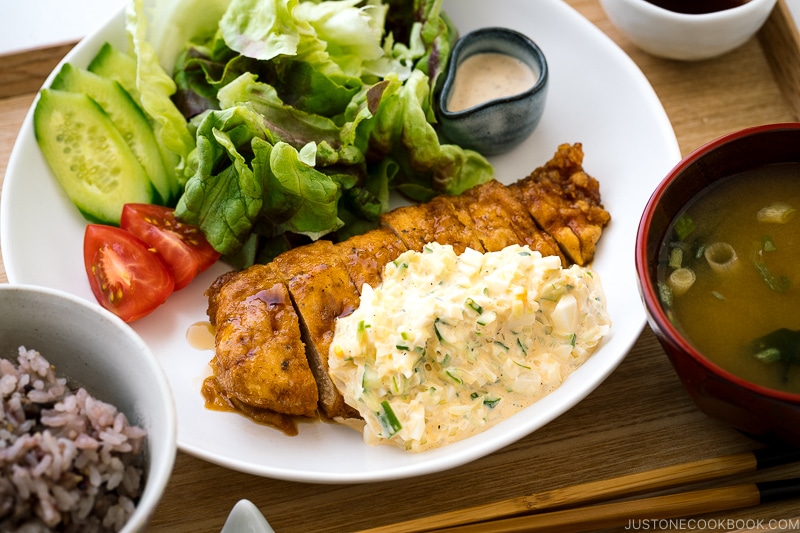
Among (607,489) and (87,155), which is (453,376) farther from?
(87,155)

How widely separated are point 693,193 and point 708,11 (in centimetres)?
144

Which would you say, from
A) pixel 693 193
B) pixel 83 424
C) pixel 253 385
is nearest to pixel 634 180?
pixel 693 193

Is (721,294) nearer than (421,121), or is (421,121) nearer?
(721,294)

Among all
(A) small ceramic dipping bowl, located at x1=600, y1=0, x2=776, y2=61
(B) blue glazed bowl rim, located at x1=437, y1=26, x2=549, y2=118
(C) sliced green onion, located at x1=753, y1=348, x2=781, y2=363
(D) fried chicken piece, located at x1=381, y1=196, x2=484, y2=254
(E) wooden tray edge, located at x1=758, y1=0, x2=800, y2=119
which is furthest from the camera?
(E) wooden tray edge, located at x1=758, y1=0, x2=800, y2=119

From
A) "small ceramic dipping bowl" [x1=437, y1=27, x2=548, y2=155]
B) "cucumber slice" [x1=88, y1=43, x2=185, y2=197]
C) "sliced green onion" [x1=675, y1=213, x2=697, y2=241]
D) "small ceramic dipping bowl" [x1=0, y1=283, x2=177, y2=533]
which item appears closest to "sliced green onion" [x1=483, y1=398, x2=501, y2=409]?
"sliced green onion" [x1=675, y1=213, x2=697, y2=241]

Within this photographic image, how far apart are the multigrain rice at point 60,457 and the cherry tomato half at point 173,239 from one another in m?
0.94

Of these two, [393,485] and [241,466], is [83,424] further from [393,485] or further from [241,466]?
[393,485]

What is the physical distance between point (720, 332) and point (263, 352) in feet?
4.92

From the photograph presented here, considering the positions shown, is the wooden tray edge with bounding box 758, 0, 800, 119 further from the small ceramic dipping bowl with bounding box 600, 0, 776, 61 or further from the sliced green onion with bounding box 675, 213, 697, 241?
the sliced green onion with bounding box 675, 213, 697, 241

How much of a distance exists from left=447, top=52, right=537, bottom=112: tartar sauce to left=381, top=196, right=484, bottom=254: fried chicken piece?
55cm

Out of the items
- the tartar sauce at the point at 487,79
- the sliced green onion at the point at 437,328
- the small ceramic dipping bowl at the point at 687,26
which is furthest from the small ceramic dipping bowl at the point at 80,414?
the small ceramic dipping bowl at the point at 687,26

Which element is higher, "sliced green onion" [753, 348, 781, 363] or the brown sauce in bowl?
the brown sauce in bowl

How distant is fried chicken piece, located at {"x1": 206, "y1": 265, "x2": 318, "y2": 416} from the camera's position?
271 cm

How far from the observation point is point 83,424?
209 centimetres
